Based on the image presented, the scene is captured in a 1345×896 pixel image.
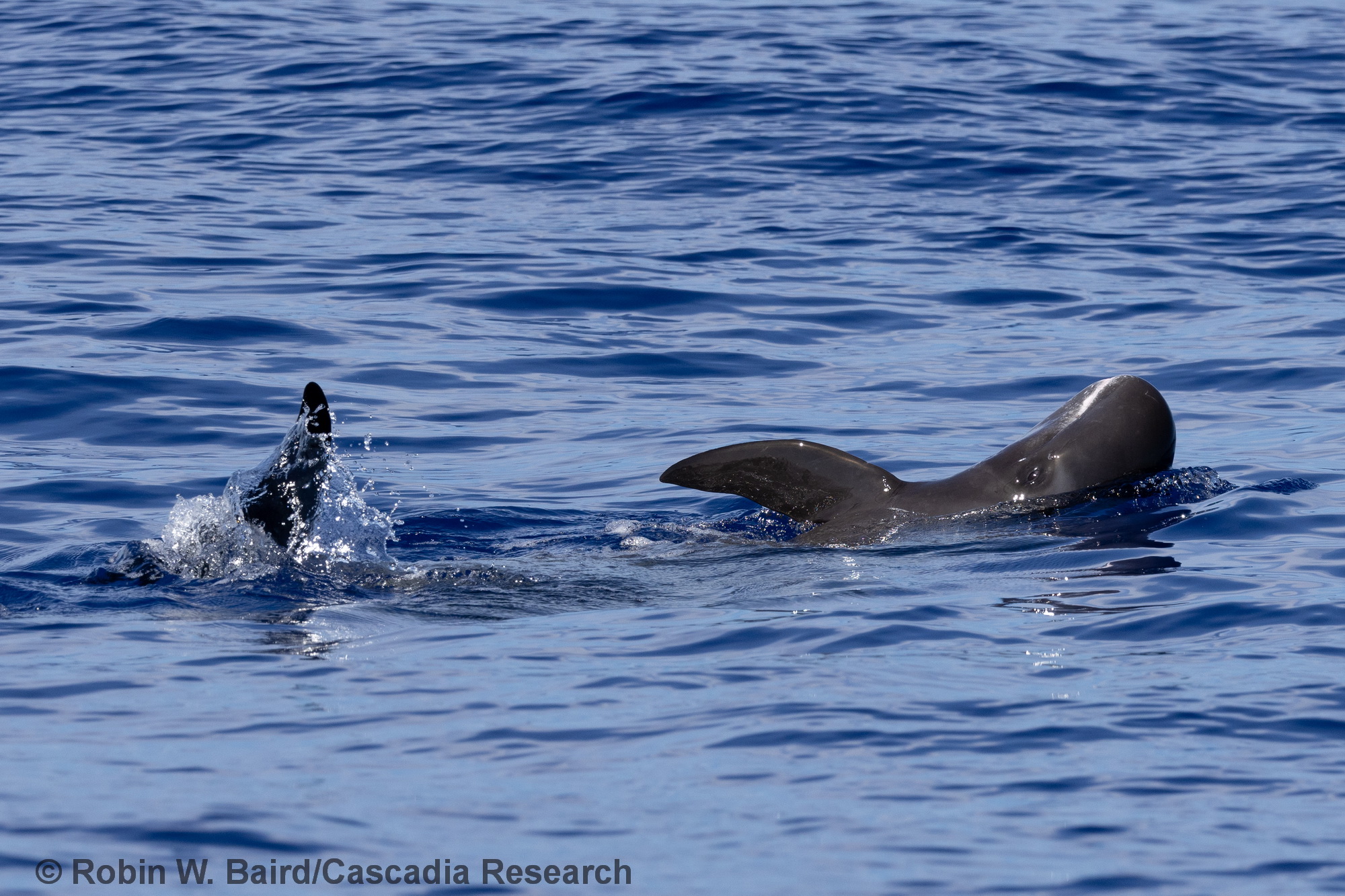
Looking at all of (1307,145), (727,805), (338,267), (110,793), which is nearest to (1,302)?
(338,267)

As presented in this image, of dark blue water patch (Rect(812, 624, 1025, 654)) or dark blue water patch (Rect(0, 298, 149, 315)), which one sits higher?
dark blue water patch (Rect(0, 298, 149, 315))

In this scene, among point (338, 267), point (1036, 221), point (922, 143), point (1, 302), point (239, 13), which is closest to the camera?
point (1, 302)

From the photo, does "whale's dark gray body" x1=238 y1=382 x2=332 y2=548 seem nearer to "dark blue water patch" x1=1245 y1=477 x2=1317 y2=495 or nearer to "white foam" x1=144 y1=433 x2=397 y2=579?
"white foam" x1=144 y1=433 x2=397 y2=579

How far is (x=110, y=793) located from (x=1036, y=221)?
15189mm

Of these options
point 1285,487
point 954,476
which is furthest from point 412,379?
point 1285,487

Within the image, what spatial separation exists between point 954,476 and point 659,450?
2.71 m

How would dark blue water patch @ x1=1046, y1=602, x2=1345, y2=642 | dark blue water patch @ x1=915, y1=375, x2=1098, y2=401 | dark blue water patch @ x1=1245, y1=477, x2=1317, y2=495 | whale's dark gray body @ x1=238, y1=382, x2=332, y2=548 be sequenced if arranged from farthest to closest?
dark blue water patch @ x1=915, y1=375, x2=1098, y2=401 → dark blue water patch @ x1=1245, y1=477, x2=1317, y2=495 → whale's dark gray body @ x1=238, y1=382, x2=332, y2=548 → dark blue water patch @ x1=1046, y1=602, x2=1345, y2=642

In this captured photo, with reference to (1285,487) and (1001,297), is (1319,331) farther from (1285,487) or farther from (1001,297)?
(1285,487)

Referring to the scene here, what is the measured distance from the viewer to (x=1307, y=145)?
76.4 feet

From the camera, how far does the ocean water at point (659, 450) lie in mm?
5418

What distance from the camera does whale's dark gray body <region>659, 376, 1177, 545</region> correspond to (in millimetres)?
9383

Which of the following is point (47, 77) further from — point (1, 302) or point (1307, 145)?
point (1307, 145)

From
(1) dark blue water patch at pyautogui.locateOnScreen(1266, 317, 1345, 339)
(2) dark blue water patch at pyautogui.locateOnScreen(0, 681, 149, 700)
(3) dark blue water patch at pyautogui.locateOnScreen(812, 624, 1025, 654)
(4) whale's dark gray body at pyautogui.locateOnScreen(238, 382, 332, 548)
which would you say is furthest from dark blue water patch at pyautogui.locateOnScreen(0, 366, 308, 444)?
(1) dark blue water patch at pyautogui.locateOnScreen(1266, 317, 1345, 339)

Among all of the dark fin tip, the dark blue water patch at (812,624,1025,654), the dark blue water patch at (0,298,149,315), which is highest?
the dark fin tip
